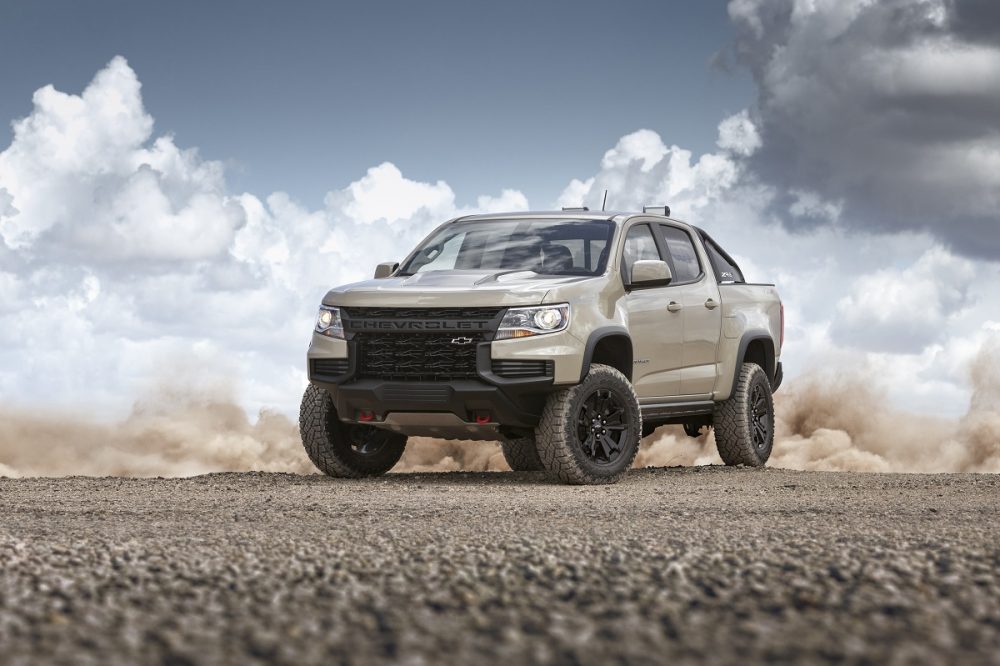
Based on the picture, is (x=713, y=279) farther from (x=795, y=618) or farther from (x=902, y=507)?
(x=795, y=618)

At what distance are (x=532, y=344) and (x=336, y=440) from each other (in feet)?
8.09

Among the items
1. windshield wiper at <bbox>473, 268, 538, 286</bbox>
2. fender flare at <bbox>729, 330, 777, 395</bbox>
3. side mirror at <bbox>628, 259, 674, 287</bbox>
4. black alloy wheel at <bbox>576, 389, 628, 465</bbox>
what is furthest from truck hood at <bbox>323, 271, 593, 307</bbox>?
fender flare at <bbox>729, 330, 777, 395</bbox>

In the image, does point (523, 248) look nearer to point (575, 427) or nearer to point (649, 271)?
point (649, 271)

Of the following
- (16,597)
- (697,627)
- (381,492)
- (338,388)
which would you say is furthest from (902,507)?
(16,597)

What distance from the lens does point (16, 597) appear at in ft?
15.3

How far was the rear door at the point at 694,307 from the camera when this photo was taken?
11.5 meters

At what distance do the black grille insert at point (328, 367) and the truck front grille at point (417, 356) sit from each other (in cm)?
17

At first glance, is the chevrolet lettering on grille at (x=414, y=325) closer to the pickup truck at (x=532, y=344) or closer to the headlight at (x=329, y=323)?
the pickup truck at (x=532, y=344)

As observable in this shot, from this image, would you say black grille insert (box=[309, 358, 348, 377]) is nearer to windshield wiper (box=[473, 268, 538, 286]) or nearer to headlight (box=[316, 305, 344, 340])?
headlight (box=[316, 305, 344, 340])

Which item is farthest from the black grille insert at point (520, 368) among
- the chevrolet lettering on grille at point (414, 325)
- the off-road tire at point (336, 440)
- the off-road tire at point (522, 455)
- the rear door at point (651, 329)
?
the off-road tire at point (522, 455)

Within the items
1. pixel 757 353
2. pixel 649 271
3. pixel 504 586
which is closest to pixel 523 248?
pixel 649 271

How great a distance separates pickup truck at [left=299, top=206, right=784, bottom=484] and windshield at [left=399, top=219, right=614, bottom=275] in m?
0.02

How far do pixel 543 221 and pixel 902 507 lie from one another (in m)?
4.16

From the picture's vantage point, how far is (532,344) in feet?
32.2
